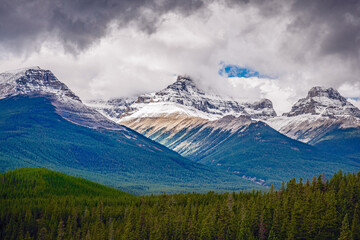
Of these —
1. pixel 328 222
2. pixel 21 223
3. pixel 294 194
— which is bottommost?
pixel 21 223

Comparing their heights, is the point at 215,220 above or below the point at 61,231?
above

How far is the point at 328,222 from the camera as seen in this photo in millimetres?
134625

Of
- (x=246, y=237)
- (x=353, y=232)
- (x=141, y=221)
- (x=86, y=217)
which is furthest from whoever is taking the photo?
(x=86, y=217)

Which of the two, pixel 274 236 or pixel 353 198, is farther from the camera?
pixel 353 198

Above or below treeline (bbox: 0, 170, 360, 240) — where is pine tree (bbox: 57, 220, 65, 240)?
below

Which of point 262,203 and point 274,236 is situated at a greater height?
point 262,203

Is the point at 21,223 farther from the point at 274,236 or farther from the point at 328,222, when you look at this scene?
the point at 328,222

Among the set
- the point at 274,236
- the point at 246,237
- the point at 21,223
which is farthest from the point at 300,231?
the point at 21,223

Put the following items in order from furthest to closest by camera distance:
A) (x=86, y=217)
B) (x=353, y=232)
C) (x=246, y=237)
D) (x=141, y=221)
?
1. (x=86, y=217)
2. (x=141, y=221)
3. (x=246, y=237)
4. (x=353, y=232)

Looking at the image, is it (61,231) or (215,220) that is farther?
(215,220)

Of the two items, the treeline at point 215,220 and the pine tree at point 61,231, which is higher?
the treeline at point 215,220

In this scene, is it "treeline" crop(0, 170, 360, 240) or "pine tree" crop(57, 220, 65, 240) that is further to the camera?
"pine tree" crop(57, 220, 65, 240)

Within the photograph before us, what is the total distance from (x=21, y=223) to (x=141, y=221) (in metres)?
42.7

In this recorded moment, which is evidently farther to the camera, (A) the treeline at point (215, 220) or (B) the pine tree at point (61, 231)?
(B) the pine tree at point (61, 231)
